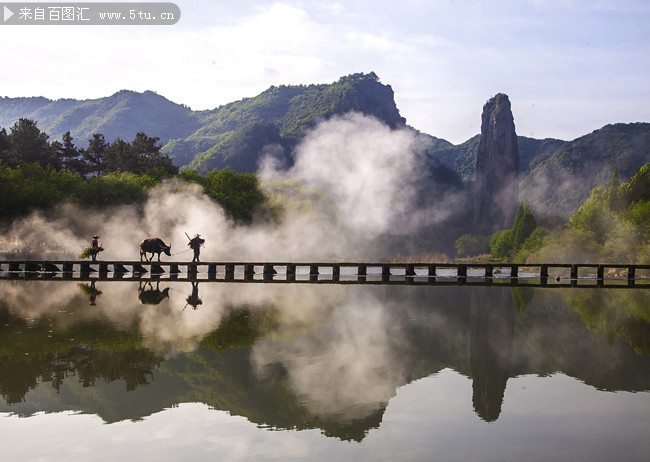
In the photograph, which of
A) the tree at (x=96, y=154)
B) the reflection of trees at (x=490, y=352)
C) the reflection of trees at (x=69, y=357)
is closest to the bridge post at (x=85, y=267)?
the reflection of trees at (x=69, y=357)

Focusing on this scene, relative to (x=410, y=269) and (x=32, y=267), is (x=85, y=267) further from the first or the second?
(x=410, y=269)

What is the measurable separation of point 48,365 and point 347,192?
164m

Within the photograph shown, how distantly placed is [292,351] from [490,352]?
4.74 meters

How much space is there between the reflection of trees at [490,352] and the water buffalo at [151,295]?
39.4 ft

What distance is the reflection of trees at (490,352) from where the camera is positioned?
12234 millimetres

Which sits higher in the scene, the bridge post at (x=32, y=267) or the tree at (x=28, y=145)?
the tree at (x=28, y=145)

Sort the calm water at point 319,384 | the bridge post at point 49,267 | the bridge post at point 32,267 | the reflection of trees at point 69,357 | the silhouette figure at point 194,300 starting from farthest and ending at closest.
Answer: the bridge post at point 32,267 → the bridge post at point 49,267 → the silhouette figure at point 194,300 → the reflection of trees at point 69,357 → the calm water at point 319,384

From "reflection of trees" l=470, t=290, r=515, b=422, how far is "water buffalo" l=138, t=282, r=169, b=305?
12.0m

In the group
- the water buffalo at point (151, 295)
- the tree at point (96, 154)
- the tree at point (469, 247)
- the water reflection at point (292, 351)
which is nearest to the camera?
the water reflection at point (292, 351)

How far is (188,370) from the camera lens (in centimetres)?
1398

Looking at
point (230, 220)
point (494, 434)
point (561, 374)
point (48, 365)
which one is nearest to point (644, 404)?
point (561, 374)

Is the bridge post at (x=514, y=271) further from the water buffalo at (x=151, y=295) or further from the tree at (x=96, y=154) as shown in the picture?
the tree at (x=96, y=154)

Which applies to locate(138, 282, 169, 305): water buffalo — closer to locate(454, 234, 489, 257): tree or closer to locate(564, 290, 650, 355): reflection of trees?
locate(564, 290, 650, 355): reflection of trees

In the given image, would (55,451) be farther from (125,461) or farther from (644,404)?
(644,404)
